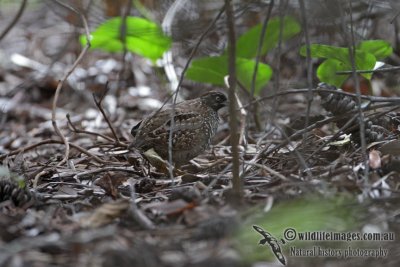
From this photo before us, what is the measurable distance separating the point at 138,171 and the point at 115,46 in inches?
84.2

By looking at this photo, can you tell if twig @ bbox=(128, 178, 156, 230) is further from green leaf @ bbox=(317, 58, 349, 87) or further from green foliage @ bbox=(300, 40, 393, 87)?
green leaf @ bbox=(317, 58, 349, 87)

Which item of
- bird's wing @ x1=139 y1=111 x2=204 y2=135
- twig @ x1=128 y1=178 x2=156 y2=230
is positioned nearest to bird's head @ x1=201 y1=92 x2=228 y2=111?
bird's wing @ x1=139 y1=111 x2=204 y2=135

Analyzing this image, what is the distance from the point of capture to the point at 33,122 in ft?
23.1

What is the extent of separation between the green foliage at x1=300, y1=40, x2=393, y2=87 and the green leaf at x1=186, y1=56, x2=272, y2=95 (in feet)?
2.43

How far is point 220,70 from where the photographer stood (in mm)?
5453

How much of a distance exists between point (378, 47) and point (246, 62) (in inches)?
41.1

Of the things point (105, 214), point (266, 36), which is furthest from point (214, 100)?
point (105, 214)

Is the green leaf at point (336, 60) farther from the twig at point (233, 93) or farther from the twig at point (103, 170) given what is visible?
the twig at point (103, 170)

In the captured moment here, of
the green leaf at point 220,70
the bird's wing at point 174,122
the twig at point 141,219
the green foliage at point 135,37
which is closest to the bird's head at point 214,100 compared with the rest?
the green leaf at point 220,70

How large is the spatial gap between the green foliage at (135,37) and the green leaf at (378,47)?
1663mm

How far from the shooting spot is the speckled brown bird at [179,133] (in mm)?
4863

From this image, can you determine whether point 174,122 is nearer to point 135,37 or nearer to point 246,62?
point 246,62

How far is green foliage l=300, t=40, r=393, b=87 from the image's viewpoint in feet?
14.1

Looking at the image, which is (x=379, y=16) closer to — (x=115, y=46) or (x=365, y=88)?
(x=365, y=88)
